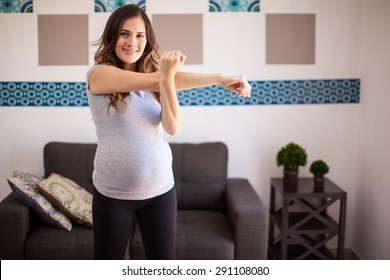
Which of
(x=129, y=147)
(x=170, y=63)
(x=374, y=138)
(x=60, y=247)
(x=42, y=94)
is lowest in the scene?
(x=60, y=247)

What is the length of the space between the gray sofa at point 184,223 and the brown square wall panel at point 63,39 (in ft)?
2.01

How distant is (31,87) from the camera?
3.34 metres

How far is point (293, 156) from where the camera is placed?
3.15 metres

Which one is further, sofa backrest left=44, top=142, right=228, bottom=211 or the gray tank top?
sofa backrest left=44, top=142, right=228, bottom=211

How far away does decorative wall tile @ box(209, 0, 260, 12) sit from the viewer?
10.9ft

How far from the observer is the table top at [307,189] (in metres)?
2.95

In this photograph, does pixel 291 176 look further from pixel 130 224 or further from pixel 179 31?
pixel 130 224

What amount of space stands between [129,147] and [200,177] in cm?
162

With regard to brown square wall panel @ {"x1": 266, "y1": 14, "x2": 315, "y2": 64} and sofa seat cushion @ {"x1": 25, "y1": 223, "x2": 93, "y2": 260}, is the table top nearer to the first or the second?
brown square wall panel @ {"x1": 266, "y1": 14, "x2": 315, "y2": 64}

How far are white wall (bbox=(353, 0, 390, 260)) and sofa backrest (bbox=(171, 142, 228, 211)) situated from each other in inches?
39.8

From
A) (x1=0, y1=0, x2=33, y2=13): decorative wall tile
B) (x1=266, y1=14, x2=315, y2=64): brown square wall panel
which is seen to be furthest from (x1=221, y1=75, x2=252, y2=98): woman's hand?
(x1=0, y1=0, x2=33, y2=13): decorative wall tile

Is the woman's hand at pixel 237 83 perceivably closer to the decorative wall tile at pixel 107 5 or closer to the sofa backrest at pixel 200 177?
the sofa backrest at pixel 200 177

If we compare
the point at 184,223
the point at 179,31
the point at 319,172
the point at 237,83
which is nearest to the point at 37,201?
the point at 184,223
